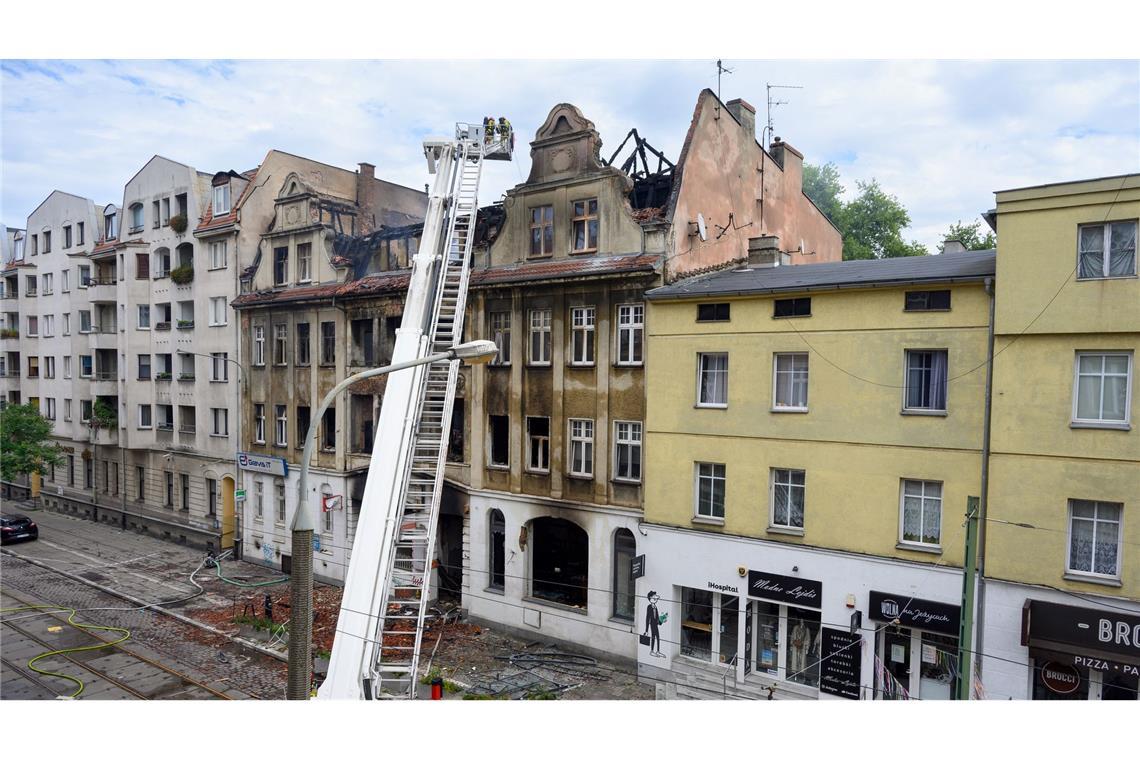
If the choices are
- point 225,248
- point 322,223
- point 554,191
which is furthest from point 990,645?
point 225,248

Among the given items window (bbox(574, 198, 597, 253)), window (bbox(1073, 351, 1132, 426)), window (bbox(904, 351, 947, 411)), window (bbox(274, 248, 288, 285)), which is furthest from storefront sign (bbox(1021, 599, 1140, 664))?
window (bbox(274, 248, 288, 285))

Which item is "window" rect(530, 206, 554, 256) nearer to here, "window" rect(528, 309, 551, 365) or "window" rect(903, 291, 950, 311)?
"window" rect(528, 309, 551, 365)

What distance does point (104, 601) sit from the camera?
79.2 ft

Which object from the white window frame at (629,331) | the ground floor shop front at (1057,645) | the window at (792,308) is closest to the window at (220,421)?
the white window frame at (629,331)

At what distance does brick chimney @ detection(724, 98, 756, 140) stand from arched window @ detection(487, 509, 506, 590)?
1405 cm

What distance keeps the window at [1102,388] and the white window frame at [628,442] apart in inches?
364

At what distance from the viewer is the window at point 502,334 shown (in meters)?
21.5

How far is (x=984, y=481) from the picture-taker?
562 inches

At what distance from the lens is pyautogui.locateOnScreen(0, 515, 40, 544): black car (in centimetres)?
3062

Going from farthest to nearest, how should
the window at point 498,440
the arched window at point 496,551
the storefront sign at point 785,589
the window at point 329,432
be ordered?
the window at point 329,432 < the window at point 498,440 < the arched window at point 496,551 < the storefront sign at point 785,589

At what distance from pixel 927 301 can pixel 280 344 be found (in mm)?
22137

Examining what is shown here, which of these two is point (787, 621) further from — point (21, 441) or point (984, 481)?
point (21, 441)

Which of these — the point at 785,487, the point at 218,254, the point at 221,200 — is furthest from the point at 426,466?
the point at 221,200

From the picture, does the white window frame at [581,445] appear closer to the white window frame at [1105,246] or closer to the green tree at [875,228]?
the white window frame at [1105,246]
